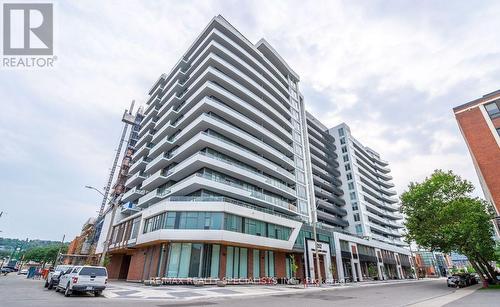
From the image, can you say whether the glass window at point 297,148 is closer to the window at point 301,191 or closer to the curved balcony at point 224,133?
the curved balcony at point 224,133

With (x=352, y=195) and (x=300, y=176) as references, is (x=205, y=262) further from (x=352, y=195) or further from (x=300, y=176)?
(x=352, y=195)

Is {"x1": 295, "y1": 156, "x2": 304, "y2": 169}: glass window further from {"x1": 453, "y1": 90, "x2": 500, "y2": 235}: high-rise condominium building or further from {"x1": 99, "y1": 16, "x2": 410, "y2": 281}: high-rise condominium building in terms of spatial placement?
{"x1": 453, "y1": 90, "x2": 500, "y2": 235}: high-rise condominium building

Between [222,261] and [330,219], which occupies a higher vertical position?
[330,219]

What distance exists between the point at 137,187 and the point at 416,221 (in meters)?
48.8

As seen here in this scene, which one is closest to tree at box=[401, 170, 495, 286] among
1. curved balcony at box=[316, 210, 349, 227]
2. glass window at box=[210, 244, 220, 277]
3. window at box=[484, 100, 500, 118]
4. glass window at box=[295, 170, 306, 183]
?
window at box=[484, 100, 500, 118]

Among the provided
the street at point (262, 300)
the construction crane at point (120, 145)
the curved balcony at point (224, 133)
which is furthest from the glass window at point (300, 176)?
the construction crane at point (120, 145)

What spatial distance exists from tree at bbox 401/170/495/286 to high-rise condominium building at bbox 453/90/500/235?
A: 411 cm

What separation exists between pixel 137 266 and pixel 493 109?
54068 millimetres

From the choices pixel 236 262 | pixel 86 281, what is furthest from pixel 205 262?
pixel 86 281

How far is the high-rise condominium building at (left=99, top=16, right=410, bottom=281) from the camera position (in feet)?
98.7

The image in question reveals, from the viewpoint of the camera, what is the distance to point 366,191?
7962cm

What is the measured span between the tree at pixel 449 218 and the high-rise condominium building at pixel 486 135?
411 cm

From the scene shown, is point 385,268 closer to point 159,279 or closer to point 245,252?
point 245,252

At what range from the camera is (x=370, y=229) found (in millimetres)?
71938
